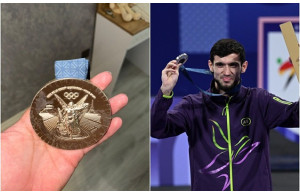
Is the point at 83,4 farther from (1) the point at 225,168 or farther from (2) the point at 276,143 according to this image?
(2) the point at 276,143

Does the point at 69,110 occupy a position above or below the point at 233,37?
below

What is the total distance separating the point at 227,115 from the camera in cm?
135

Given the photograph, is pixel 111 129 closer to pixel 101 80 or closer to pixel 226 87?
pixel 101 80

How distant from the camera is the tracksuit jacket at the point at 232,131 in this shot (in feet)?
4.40

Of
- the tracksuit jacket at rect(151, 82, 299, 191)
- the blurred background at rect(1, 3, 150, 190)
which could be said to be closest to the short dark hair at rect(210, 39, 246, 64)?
the tracksuit jacket at rect(151, 82, 299, 191)

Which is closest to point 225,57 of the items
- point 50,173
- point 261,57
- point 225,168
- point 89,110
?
point 261,57

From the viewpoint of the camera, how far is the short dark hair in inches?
53.7

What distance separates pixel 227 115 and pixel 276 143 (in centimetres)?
26

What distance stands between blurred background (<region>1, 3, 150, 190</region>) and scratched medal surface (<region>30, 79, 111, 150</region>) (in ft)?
0.20

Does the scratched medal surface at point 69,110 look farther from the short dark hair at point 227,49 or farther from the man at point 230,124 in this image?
the short dark hair at point 227,49

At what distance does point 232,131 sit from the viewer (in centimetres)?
135

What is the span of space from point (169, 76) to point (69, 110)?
1.15 ft

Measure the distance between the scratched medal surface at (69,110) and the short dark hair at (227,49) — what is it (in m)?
0.40

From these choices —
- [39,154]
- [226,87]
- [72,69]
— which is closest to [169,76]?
[226,87]
